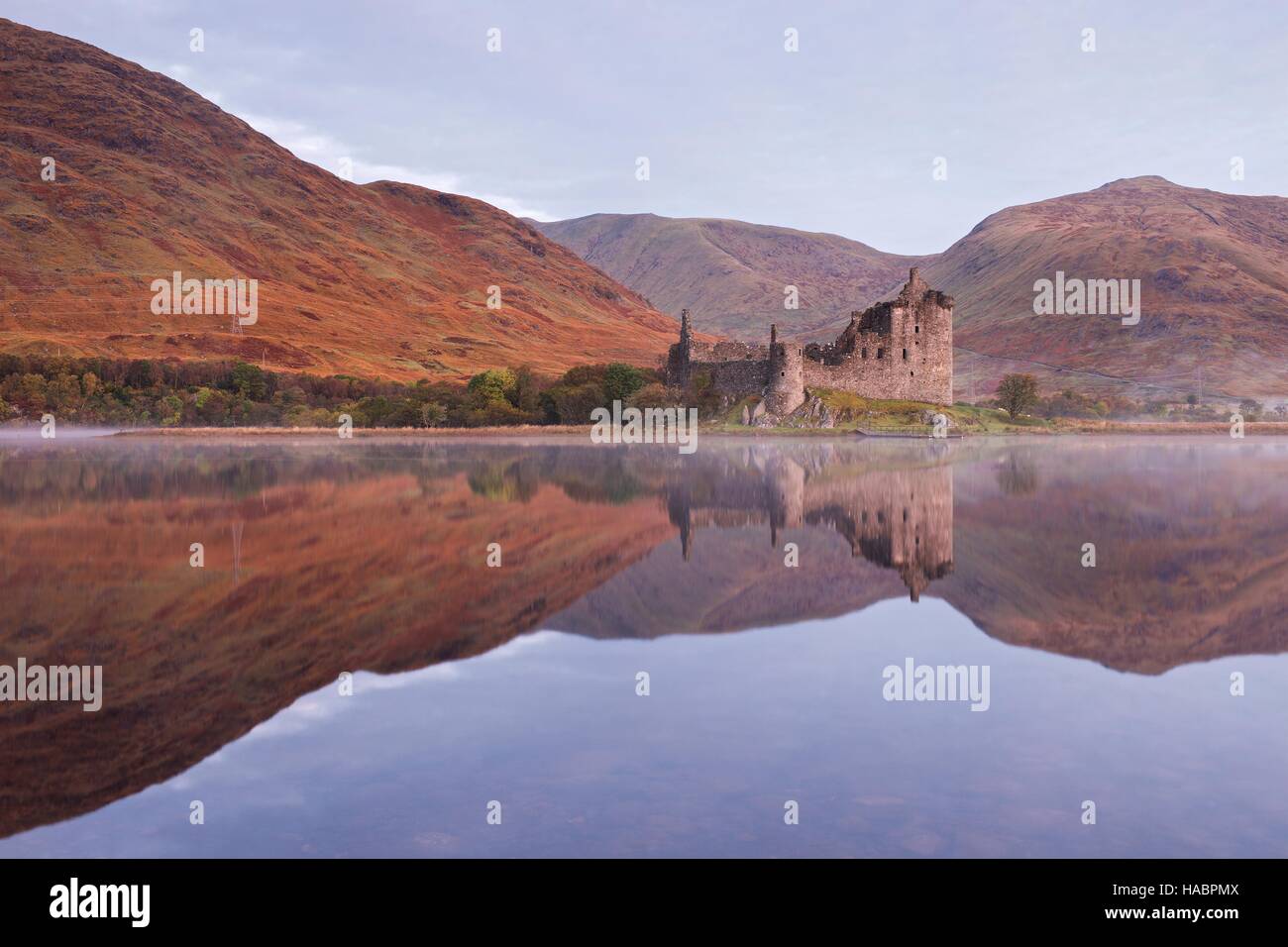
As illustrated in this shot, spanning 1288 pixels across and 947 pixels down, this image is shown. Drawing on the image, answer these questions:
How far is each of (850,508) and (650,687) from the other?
49.5 feet

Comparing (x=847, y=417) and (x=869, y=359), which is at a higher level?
(x=869, y=359)

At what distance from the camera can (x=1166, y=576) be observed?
1365 centimetres

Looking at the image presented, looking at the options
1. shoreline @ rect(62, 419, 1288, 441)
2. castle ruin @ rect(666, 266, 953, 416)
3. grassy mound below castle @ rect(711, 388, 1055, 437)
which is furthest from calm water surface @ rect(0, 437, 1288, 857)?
castle ruin @ rect(666, 266, 953, 416)

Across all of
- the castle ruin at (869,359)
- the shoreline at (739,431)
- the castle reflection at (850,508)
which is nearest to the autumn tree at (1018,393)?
the shoreline at (739,431)

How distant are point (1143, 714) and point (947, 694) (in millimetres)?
1453

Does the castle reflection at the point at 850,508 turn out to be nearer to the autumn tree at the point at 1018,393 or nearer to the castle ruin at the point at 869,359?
the castle ruin at the point at 869,359

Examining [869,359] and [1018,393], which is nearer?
[869,359]

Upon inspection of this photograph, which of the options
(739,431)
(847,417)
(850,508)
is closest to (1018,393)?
(847,417)

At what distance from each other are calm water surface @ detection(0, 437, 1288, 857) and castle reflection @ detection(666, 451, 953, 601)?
7.5 inches

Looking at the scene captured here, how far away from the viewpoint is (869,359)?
76.5 meters

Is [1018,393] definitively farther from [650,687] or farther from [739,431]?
[650,687]

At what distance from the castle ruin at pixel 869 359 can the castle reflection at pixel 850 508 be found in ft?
122
